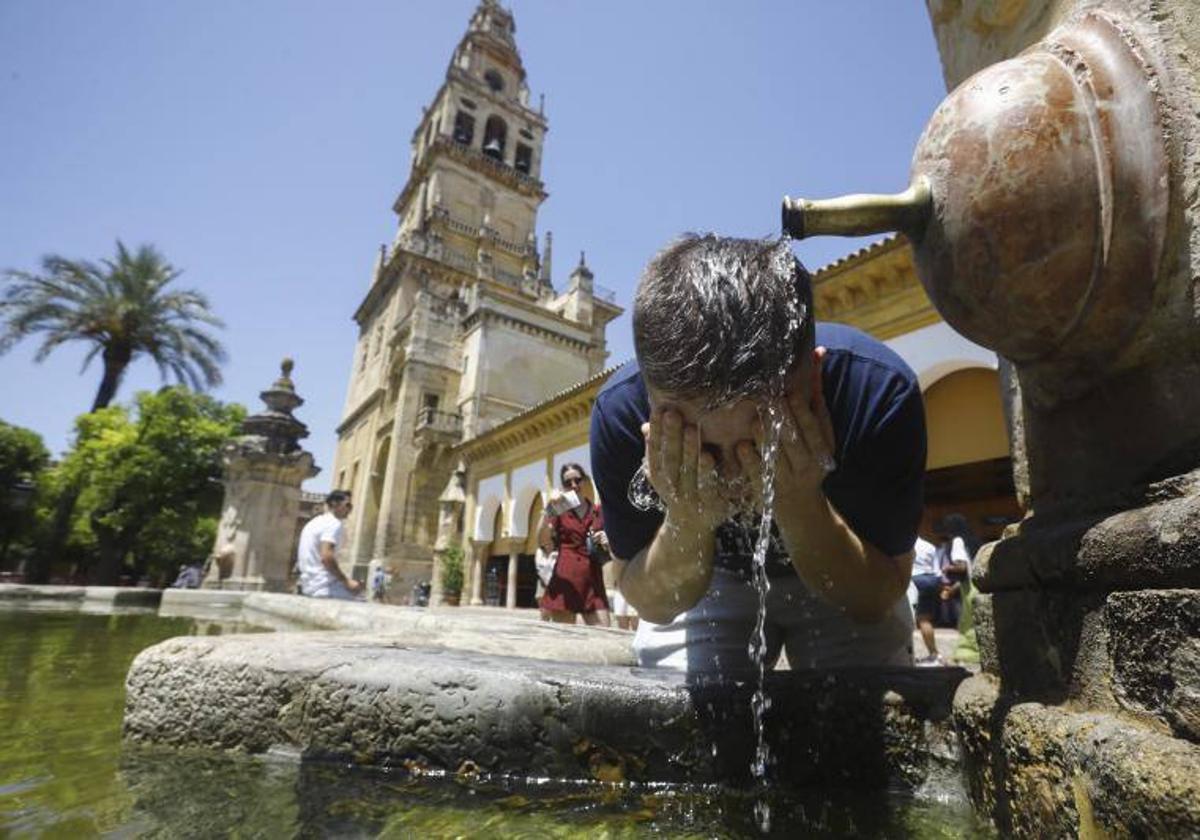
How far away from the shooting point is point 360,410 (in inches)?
1291

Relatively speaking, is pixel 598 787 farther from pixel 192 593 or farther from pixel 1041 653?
pixel 192 593

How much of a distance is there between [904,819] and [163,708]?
1857 mm

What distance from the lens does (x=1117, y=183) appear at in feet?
3.47

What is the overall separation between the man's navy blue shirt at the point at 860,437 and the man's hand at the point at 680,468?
305 mm

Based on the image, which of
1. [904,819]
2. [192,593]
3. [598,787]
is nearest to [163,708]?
[598,787]

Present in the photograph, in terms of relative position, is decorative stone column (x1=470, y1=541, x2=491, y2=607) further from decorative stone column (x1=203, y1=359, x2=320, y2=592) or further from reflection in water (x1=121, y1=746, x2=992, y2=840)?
reflection in water (x1=121, y1=746, x2=992, y2=840)

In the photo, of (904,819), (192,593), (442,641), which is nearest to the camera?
(904,819)

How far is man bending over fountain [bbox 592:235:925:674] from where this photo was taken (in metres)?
1.21

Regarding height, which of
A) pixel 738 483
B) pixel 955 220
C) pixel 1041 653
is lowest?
pixel 1041 653

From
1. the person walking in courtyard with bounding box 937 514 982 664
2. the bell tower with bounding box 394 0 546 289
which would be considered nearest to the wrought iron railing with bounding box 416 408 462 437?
the bell tower with bounding box 394 0 546 289

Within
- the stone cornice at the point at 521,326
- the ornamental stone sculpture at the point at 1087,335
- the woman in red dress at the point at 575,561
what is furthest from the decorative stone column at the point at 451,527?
the ornamental stone sculpture at the point at 1087,335

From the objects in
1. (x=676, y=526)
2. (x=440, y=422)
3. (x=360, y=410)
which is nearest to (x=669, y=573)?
(x=676, y=526)

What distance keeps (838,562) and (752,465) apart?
1.56 feet

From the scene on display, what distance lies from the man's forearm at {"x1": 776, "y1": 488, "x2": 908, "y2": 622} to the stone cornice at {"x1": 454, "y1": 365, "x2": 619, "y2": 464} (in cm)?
1252
